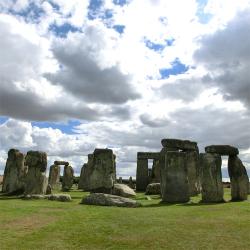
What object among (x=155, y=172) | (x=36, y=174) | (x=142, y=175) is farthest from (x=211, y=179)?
(x=142, y=175)

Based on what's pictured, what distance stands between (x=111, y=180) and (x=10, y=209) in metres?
10.7

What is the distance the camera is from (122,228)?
13492 mm

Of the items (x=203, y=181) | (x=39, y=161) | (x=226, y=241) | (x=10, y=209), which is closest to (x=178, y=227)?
(x=226, y=241)

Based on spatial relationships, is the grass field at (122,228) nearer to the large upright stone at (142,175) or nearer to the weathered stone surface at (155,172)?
the weathered stone surface at (155,172)

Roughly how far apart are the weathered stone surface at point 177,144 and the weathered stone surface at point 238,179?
5640 millimetres

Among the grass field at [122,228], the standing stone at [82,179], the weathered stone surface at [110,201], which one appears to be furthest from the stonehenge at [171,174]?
the standing stone at [82,179]

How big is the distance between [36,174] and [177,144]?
9.22 metres

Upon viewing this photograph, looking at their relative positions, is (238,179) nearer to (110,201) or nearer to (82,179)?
(110,201)

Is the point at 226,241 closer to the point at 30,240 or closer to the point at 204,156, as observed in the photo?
the point at 30,240

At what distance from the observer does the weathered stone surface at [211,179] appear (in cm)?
2158

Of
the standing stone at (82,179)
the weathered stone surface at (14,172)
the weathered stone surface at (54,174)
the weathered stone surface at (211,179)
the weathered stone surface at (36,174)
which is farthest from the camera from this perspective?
the weathered stone surface at (54,174)

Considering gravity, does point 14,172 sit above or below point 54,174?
below

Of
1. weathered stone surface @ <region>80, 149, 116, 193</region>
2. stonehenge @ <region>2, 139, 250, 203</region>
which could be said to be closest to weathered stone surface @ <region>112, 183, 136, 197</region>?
stonehenge @ <region>2, 139, 250, 203</region>

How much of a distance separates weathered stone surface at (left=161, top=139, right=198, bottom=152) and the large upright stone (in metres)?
10.3
